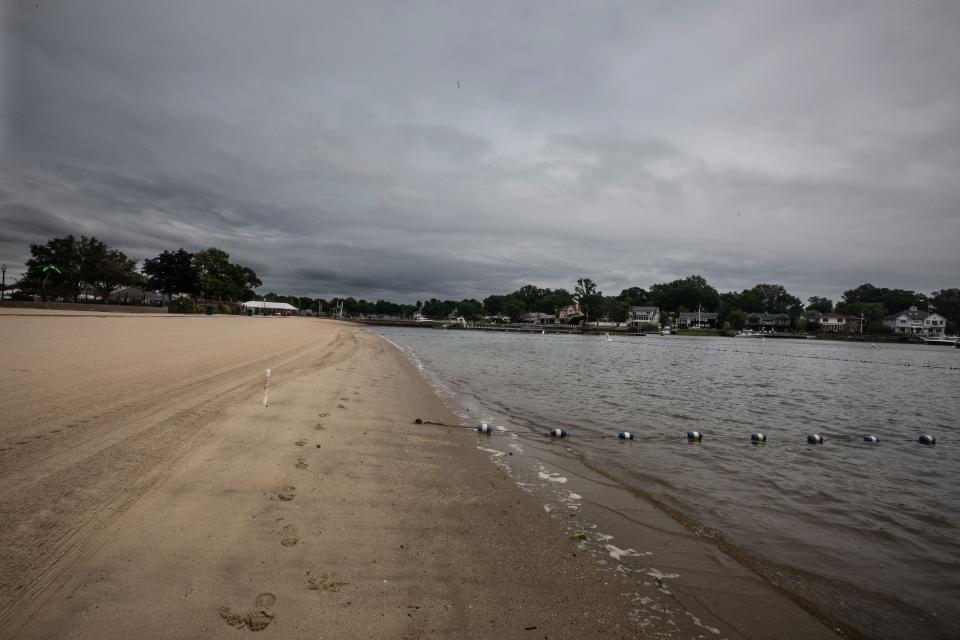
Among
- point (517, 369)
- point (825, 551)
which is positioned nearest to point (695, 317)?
point (517, 369)

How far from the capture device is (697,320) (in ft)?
544

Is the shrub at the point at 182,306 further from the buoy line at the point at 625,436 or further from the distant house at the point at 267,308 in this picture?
the buoy line at the point at 625,436

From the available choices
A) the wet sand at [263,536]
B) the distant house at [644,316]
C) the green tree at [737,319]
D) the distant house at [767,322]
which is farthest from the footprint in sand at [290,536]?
the distant house at [767,322]

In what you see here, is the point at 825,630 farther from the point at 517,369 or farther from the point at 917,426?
the point at 517,369

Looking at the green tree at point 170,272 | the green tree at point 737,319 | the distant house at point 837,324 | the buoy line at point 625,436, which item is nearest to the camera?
the buoy line at point 625,436

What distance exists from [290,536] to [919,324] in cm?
20568

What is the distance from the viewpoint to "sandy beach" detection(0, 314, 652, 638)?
3.04m

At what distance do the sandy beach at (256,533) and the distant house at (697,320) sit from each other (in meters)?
175

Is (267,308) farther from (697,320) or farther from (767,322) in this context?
(767,322)

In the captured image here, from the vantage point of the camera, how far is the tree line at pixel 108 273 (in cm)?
6631

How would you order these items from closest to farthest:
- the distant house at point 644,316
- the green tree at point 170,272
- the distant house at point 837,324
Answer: the green tree at point 170,272
the distant house at point 837,324
the distant house at point 644,316

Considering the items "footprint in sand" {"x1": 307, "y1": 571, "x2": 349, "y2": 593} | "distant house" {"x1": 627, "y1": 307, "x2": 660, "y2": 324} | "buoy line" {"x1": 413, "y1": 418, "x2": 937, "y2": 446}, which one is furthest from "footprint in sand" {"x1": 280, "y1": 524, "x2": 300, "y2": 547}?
"distant house" {"x1": 627, "y1": 307, "x2": 660, "y2": 324}

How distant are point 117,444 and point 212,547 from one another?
10.2 feet

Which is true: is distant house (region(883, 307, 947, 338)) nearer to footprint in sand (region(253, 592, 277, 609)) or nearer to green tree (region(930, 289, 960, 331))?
green tree (region(930, 289, 960, 331))
